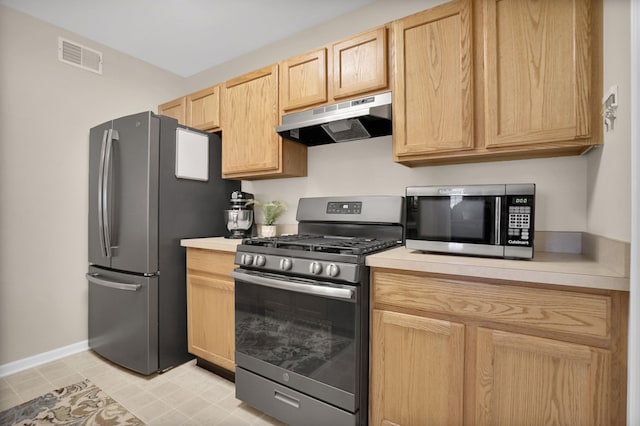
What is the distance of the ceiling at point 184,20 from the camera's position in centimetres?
210

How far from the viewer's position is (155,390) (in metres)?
1.88

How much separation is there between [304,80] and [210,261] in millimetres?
1388

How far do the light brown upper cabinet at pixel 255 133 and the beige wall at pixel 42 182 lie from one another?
1220 mm

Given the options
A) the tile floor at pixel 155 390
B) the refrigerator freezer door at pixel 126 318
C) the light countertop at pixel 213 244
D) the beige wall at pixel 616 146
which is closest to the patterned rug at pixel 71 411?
the tile floor at pixel 155 390

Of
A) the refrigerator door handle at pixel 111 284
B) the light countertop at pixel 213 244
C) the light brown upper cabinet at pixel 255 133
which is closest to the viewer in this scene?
the light countertop at pixel 213 244

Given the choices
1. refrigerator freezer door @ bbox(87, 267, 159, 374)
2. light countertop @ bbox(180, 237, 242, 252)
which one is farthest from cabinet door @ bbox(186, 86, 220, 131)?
refrigerator freezer door @ bbox(87, 267, 159, 374)

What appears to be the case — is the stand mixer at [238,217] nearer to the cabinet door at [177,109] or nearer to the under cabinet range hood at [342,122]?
the under cabinet range hood at [342,122]

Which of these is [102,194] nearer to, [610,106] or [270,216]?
[270,216]

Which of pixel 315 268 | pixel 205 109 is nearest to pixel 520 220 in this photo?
pixel 315 268

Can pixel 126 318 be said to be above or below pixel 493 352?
below

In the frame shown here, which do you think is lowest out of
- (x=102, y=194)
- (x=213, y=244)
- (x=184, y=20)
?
(x=213, y=244)

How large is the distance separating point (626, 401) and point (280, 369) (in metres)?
1.34

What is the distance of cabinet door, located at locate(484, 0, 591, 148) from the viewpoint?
47.9 inches

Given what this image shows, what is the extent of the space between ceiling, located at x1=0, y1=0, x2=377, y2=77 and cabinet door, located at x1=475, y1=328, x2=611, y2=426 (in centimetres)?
227
